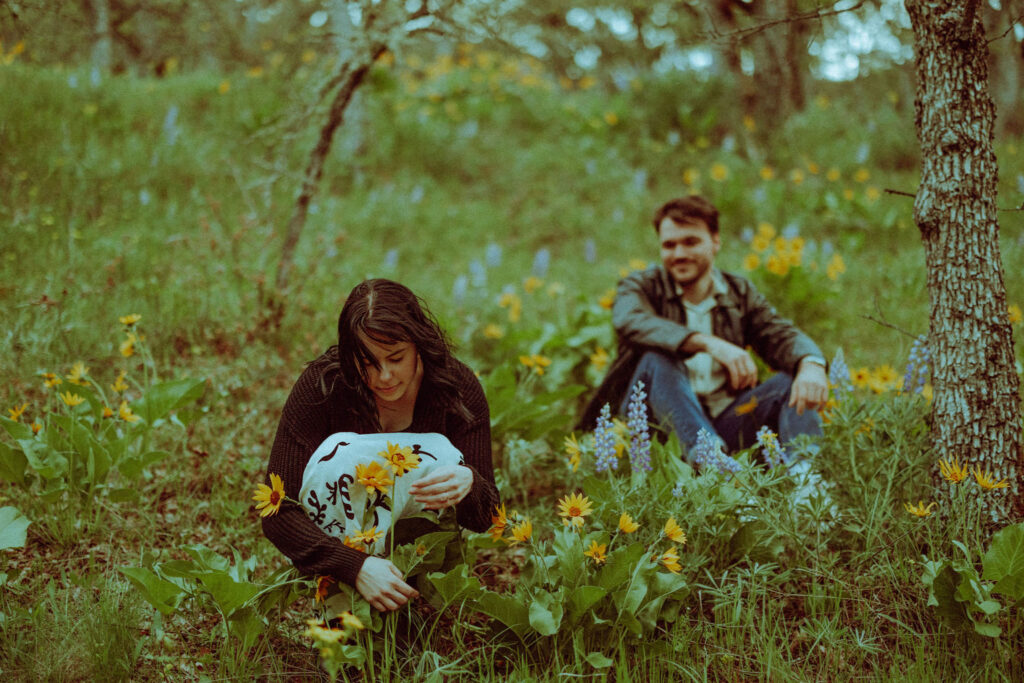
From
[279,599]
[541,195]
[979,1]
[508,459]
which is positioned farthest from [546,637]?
[541,195]

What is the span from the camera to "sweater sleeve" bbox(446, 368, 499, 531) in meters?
1.95

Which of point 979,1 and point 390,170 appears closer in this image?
point 979,1

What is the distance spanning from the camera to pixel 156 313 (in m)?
3.63

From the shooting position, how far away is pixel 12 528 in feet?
6.31

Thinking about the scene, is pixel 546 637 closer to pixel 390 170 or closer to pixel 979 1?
pixel 979 1

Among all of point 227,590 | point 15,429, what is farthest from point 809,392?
point 15,429

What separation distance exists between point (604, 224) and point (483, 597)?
4974 mm

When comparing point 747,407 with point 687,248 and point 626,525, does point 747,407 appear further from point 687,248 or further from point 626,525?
point 626,525

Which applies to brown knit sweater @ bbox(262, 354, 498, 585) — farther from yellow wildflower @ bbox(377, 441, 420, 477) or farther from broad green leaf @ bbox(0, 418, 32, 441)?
broad green leaf @ bbox(0, 418, 32, 441)

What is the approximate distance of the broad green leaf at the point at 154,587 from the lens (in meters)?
1.75

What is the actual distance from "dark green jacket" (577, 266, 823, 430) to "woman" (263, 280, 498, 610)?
1.14 metres

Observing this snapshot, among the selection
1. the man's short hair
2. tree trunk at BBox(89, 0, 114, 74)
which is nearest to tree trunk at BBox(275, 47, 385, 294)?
the man's short hair

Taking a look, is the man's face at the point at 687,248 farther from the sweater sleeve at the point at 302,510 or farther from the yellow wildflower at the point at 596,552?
the sweater sleeve at the point at 302,510

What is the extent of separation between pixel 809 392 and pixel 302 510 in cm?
184
